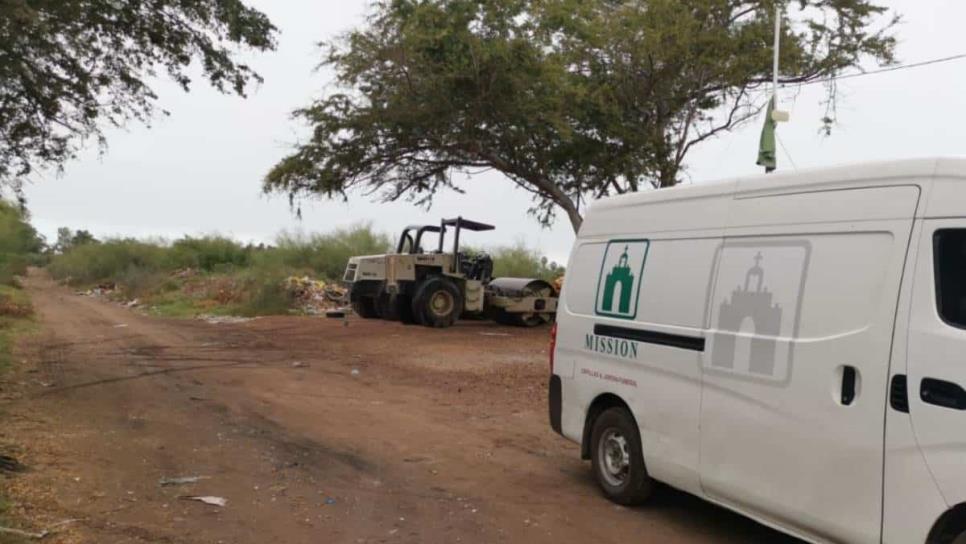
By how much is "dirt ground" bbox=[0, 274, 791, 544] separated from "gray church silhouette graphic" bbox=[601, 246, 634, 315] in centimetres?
151

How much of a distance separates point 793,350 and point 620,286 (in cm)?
185

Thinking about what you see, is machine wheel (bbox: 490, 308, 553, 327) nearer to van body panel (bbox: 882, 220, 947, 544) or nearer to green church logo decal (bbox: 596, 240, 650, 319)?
green church logo decal (bbox: 596, 240, 650, 319)

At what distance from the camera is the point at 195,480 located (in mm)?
6684

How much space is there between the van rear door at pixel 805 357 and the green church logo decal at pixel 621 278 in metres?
0.85

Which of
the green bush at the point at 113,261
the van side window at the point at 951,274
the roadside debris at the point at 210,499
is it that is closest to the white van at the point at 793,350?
the van side window at the point at 951,274

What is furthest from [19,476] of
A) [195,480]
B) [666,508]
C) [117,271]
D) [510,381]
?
[117,271]

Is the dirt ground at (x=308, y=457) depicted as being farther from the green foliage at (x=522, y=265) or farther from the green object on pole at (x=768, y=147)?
the green foliage at (x=522, y=265)

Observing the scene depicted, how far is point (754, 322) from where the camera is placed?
194 inches

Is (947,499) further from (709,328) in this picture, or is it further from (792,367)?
Answer: (709,328)

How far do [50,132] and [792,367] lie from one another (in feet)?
41.2

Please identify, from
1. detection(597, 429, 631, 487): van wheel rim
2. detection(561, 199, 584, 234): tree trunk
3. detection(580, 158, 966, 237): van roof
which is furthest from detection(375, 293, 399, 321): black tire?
detection(597, 429, 631, 487): van wheel rim

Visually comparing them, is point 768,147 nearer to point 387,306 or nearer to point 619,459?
point 619,459

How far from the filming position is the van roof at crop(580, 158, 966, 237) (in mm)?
3898

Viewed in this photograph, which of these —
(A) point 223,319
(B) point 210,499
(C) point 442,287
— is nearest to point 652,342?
(B) point 210,499
